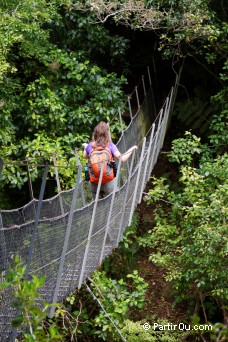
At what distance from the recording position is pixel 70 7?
26.0ft

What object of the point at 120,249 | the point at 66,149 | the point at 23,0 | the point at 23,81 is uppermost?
the point at 23,0

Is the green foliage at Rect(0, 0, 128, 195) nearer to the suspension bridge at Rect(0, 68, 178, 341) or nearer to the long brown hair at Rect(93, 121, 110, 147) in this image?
the suspension bridge at Rect(0, 68, 178, 341)

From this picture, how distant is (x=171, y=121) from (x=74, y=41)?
225 cm

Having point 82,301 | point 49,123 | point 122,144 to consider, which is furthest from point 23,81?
point 82,301

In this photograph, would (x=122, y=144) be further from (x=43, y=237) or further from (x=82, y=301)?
(x=43, y=237)

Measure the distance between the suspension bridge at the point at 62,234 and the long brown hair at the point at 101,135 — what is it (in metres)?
0.38

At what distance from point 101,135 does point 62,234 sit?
1.14 meters

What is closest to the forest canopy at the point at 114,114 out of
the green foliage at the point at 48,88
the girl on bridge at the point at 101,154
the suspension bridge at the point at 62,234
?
the green foliage at the point at 48,88

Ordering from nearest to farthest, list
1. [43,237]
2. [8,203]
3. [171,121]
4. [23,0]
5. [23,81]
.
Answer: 1. [43,237]
2. [23,0]
3. [8,203]
4. [23,81]
5. [171,121]

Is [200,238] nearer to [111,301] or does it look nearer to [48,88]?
[111,301]

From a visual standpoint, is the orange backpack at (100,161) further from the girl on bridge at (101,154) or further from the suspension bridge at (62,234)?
the suspension bridge at (62,234)

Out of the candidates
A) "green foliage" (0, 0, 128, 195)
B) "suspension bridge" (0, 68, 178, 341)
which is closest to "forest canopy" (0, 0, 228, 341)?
"green foliage" (0, 0, 128, 195)

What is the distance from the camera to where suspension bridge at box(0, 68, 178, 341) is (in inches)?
138

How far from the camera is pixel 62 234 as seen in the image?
4.14 meters
